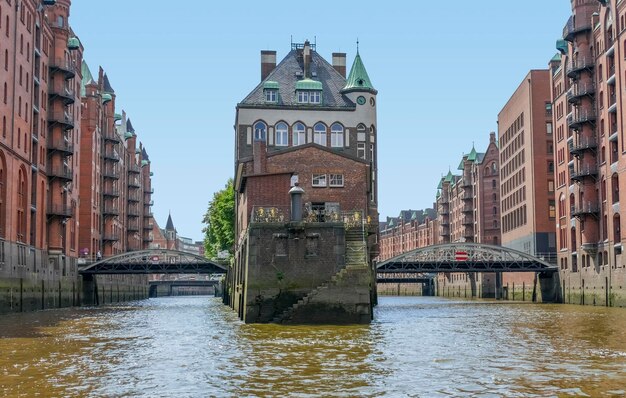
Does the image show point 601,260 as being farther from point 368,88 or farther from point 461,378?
point 461,378

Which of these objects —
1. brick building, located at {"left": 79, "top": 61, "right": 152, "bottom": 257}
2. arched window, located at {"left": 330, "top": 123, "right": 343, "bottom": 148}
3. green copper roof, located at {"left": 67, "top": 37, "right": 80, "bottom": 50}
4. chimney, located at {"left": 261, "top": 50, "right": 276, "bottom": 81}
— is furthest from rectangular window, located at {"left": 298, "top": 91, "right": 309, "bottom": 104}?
brick building, located at {"left": 79, "top": 61, "right": 152, "bottom": 257}

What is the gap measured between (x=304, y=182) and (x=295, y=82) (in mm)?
33808

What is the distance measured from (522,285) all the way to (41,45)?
63034 millimetres

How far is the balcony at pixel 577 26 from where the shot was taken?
78137mm

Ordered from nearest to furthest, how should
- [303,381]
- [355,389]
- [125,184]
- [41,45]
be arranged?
1. [355,389]
2. [303,381]
3. [41,45]
4. [125,184]

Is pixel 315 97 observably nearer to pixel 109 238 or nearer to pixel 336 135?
pixel 336 135

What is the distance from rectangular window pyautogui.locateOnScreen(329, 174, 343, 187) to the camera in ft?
180

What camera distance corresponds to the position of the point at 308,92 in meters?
85.2

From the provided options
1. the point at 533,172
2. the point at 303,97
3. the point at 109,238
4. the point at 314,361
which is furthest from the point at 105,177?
the point at 314,361

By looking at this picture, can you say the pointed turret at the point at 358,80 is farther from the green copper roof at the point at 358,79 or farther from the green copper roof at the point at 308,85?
the green copper roof at the point at 308,85

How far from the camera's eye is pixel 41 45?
73500 mm

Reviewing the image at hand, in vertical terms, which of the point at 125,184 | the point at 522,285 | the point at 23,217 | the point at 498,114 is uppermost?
the point at 498,114

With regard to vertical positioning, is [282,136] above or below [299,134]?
below

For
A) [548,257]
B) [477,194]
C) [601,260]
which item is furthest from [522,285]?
[477,194]
